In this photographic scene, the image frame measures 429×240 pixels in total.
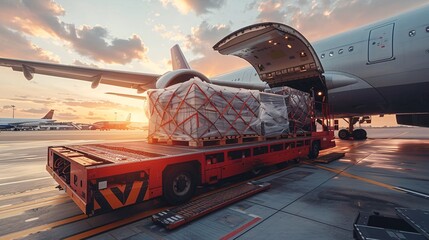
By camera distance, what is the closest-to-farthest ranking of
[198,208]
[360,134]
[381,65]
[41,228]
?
[41,228], [198,208], [381,65], [360,134]

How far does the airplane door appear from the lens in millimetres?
8727

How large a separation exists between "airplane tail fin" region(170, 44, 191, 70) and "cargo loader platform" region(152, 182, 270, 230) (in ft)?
53.0

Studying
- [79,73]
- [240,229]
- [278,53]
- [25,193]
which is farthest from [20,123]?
[240,229]

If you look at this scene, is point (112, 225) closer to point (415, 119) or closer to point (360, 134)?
point (415, 119)

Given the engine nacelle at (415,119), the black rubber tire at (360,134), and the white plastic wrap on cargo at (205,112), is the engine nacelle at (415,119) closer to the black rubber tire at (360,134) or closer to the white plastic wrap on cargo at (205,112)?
the black rubber tire at (360,134)

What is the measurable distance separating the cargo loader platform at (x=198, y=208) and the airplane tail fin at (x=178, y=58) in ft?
53.0

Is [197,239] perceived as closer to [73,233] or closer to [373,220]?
[73,233]

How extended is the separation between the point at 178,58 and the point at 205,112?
615 inches

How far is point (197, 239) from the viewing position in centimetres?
302

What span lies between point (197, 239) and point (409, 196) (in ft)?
16.4

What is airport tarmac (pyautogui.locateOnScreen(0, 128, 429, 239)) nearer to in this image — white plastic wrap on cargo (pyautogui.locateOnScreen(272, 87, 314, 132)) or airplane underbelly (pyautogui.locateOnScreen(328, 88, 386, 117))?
white plastic wrap on cargo (pyautogui.locateOnScreen(272, 87, 314, 132))

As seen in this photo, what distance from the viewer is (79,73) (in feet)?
31.7

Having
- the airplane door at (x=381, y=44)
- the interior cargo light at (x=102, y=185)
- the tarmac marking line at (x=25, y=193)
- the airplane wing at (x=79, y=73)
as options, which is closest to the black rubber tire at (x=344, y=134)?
the airplane door at (x=381, y=44)

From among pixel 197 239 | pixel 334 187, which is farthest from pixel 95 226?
pixel 334 187
